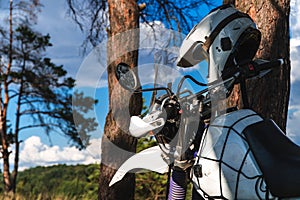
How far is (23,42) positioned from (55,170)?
3135 mm

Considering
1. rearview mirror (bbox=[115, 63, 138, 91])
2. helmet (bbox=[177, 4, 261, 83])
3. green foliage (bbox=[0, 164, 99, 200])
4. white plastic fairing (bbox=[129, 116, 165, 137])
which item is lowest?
green foliage (bbox=[0, 164, 99, 200])

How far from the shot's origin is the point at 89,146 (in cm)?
194

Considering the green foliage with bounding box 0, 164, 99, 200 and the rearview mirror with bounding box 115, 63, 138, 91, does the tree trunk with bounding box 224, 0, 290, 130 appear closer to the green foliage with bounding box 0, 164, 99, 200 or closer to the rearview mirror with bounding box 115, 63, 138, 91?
the rearview mirror with bounding box 115, 63, 138, 91

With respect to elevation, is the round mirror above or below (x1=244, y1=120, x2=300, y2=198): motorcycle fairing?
above

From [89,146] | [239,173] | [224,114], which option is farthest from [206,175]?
[89,146]

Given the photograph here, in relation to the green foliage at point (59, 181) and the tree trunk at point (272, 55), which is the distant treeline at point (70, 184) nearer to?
the green foliage at point (59, 181)

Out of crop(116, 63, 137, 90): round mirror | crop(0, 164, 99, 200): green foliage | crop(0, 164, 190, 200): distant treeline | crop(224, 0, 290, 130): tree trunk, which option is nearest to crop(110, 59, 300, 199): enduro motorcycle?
crop(116, 63, 137, 90): round mirror

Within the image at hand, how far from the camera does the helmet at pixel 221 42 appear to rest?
5.83ft

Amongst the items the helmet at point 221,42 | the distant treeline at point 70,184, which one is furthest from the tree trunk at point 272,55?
the distant treeline at point 70,184

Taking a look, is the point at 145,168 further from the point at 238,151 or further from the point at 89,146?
the point at 238,151

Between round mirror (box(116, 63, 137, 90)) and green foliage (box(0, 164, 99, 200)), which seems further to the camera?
green foliage (box(0, 164, 99, 200))

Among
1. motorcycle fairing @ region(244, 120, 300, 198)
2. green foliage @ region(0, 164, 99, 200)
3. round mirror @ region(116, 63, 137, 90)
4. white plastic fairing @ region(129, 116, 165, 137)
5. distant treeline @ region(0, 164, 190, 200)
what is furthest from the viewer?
green foliage @ region(0, 164, 99, 200)

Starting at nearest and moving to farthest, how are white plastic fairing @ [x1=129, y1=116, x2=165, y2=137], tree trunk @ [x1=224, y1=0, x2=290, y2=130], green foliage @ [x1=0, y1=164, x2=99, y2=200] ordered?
white plastic fairing @ [x1=129, y1=116, x2=165, y2=137]
tree trunk @ [x1=224, y1=0, x2=290, y2=130]
green foliage @ [x1=0, y1=164, x2=99, y2=200]

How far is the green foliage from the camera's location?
24.3 ft
